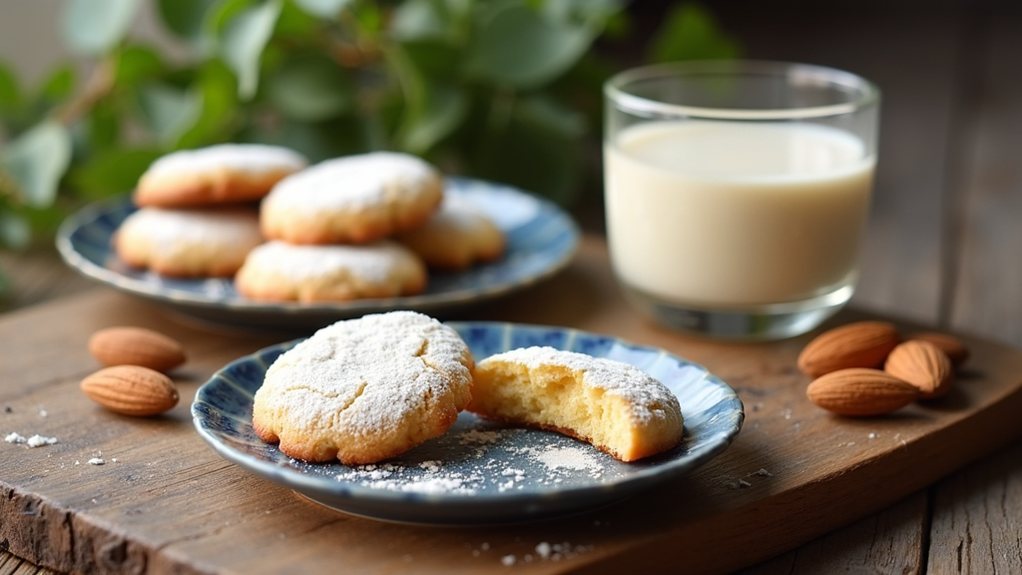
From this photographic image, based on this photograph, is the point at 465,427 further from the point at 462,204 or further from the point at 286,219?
the point at 462,204

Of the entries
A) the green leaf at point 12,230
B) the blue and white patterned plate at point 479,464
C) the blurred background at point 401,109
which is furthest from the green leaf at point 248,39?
the blue and white patterned plate at point 479,464

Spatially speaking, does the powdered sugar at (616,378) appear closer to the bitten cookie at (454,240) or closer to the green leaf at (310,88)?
the bitten cookie at (454,240)

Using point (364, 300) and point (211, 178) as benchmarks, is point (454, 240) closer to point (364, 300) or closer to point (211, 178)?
point (364, 300)

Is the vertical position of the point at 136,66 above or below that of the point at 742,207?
above

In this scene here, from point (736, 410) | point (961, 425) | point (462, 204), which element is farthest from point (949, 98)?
point (736, 410)

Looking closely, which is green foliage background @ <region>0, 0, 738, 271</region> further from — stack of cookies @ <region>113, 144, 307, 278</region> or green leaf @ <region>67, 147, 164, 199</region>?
stack of cookies @ <region>113, 144, 307, 278</region>

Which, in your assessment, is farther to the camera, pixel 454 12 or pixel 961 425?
pixel 454 12

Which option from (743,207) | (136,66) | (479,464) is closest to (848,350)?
(743,207)
